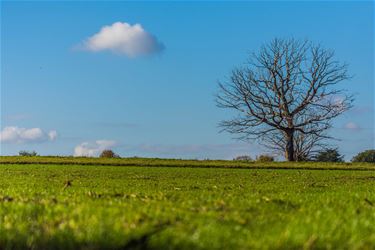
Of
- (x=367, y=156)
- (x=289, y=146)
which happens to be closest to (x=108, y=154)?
(x=289, y=146)

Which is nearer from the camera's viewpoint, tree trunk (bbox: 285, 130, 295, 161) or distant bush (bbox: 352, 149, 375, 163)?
tree trunk (bbox: 285, 130, 295, 161)

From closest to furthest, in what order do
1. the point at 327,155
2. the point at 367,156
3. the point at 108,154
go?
the point at 108,154
the point at 327,155
the point at 367,156

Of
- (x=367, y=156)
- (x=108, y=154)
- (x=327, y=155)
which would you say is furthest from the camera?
(x=367, y=156)

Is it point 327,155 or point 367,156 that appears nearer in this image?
point 327,155

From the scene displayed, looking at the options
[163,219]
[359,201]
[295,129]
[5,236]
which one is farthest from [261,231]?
[295,129]

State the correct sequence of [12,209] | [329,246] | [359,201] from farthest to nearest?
[359,201] < [12,209] < [329,246]

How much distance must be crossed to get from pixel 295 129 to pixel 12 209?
4690 cm

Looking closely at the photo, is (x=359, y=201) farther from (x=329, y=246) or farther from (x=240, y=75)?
(x=240, y=75)

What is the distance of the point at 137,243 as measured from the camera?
5.61 m

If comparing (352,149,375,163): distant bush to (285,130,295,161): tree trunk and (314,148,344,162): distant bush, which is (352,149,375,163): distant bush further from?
(285,130,295,161): tree trunk

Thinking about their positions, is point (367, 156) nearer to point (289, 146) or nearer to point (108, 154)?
point (289, 146)

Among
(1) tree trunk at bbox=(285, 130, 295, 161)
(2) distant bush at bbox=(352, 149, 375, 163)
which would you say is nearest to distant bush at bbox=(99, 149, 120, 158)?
(1) tree trunk at bbox=(285, 130, 295, 161)

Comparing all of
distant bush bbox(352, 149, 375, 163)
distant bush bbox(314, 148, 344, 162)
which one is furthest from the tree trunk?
distant bush bbox(352, 149, 375, 163)

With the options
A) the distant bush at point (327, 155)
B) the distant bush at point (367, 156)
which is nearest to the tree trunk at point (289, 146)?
the distant bush at point (327, 155)
